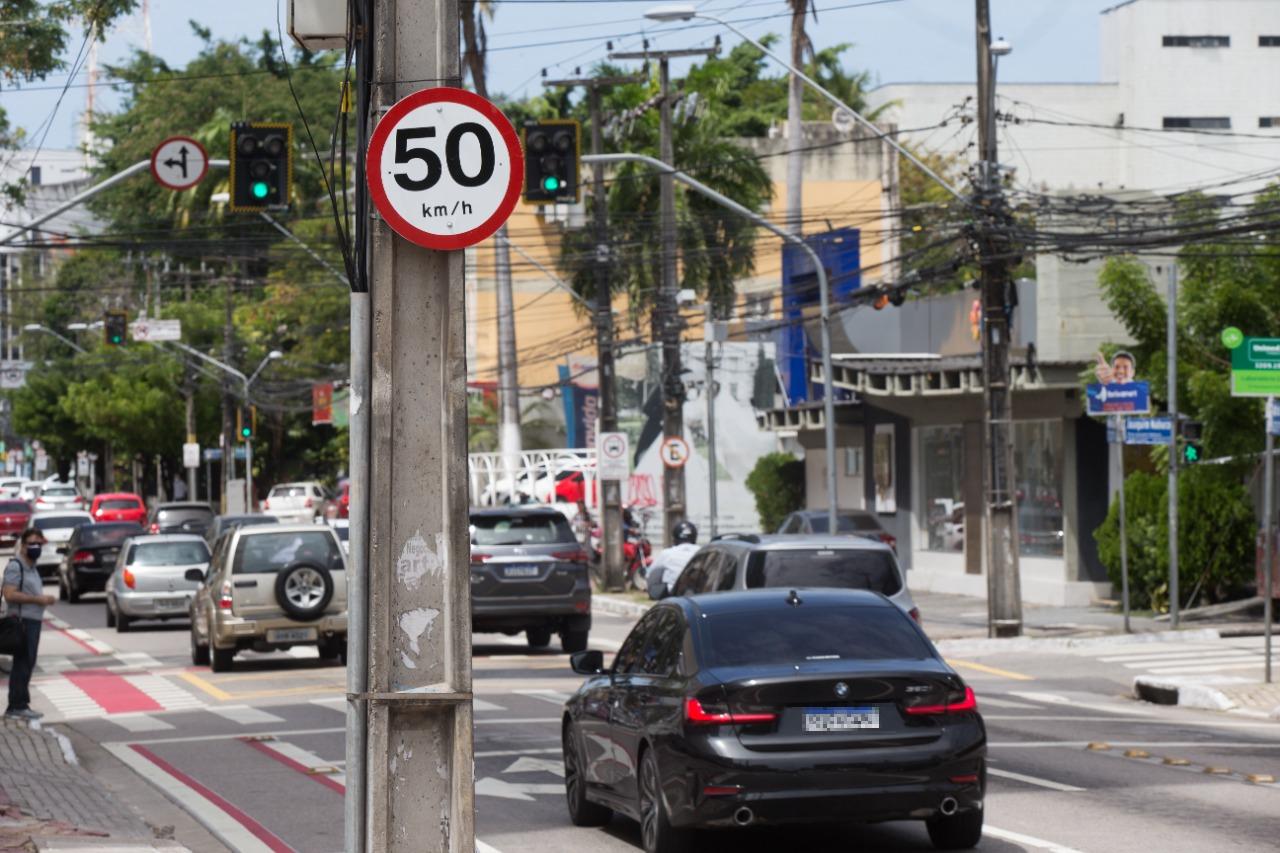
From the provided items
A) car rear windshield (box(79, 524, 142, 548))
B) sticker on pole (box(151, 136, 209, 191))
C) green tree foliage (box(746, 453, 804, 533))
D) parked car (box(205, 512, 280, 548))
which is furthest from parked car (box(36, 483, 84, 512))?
sticker on pole (box(151, 136, 209, 191))

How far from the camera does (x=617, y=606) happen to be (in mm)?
36531

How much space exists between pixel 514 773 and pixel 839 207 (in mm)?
64918

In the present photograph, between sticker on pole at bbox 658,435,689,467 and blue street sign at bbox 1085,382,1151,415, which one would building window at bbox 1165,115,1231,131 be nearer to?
sticker on pole at bbox 658,435,689,467

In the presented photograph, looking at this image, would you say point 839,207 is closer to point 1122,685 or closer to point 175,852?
point 1122,685

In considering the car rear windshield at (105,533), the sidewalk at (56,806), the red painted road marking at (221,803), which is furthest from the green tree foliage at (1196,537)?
the car rear windshield at (105,533)

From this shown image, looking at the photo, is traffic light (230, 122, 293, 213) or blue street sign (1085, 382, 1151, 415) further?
blue street sign (1085, 382, 1151, 415)

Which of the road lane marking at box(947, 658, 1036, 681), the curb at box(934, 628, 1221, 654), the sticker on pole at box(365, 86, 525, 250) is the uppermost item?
the sticker on pole at box(365, 86, 525, 250)

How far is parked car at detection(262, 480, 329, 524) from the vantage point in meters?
68.3

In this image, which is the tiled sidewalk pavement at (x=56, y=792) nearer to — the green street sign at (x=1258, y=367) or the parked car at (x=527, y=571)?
the parked car at (x=527, y=571)

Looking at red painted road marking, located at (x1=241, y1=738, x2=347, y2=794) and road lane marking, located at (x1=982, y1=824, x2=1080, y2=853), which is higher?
road lane marking, located at (x1=982, y1=824, x2=1080, y2=853)

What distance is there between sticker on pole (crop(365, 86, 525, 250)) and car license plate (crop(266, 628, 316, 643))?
57.6 feet

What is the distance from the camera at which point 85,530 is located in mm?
40906

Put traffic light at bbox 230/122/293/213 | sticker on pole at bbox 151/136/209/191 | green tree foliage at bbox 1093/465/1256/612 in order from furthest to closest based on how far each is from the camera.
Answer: green tree foliage at bbox 1093/465/1256/612 < sticker on pole at bbox 151/136/209/191 < traffic light at bbox 230/122/293/213

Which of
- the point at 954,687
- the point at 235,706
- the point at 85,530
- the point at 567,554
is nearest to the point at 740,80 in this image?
the point at 85,530
